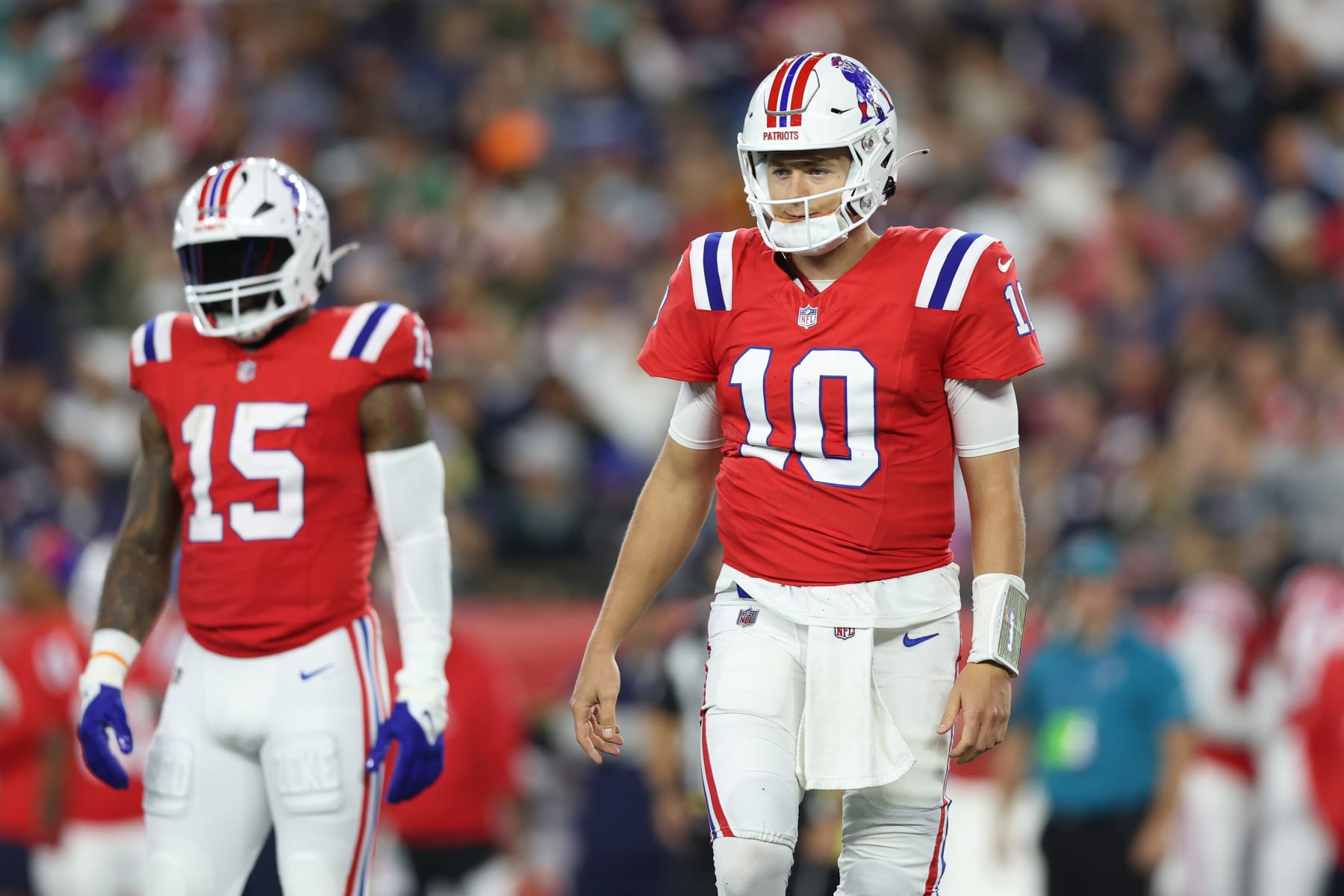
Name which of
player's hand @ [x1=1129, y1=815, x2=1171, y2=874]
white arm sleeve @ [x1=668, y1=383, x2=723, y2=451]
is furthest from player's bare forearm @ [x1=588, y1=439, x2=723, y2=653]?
player's hand @ [x1=1129, y1=815, x2=1171, y2=874]

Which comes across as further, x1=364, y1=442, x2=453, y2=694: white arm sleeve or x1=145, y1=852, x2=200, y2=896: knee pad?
x1=364, y1=442, x2=453, y2=694: white arm sleeve

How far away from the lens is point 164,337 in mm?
4613

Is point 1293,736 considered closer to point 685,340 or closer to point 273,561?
point 685,340

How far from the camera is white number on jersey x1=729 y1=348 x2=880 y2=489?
383 centimetres

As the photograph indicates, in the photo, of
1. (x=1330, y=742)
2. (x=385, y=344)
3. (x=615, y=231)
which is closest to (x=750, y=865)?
(x=385, y=344)

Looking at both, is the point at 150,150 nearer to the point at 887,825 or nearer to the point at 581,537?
the point at 581,537

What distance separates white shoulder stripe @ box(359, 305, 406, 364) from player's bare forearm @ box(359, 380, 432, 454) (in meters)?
0.07

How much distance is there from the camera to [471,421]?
391 inches

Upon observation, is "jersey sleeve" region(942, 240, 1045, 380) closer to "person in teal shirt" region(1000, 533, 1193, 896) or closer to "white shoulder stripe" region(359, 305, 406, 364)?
"white shoulder stripe" region(359, 305, 406, 364)

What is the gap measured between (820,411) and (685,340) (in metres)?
0.35

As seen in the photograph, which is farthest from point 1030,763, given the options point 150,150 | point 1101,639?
point 150,150

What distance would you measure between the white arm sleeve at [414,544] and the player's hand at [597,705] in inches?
21.1

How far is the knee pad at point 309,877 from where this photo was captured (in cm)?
423

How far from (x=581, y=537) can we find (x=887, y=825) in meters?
5.54
